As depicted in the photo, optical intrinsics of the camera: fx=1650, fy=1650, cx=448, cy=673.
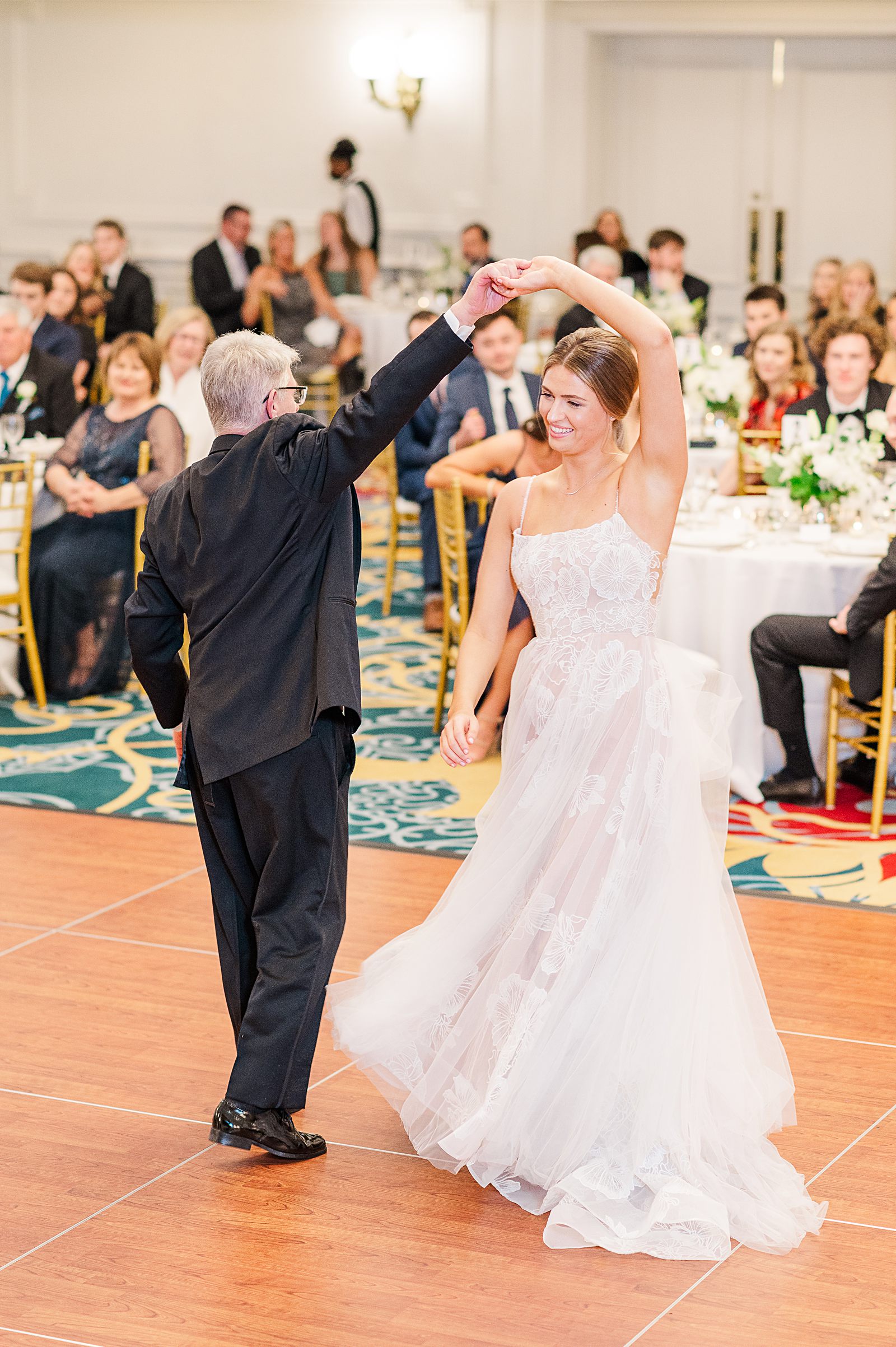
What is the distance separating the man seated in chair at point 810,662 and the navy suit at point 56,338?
548 cm

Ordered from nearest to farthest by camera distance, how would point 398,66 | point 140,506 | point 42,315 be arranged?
point 140,506
point 42,315
point 398,66

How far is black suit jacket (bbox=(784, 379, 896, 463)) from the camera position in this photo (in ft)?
21.5

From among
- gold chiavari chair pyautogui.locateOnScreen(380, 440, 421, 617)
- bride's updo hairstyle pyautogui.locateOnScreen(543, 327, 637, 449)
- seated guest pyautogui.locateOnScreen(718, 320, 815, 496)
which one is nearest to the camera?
bride's updo hairstyle pyautogui.locateOnScreen(543, 327, 637, 449)

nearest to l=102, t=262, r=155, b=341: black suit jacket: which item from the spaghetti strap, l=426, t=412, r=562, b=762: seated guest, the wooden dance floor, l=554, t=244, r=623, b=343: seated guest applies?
l=554, t=244, r=623, b=343: seated guest

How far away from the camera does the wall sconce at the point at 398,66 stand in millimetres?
12625

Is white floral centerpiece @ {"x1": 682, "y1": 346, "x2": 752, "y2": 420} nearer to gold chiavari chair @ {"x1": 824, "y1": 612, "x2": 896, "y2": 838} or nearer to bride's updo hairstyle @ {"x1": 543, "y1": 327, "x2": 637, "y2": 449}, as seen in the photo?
gold chiavari chair @ {"x1": 824, "y1": 612, "x2": 896, "y2": 838}

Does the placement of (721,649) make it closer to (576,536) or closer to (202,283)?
(576,536)

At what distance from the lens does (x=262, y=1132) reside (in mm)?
2922

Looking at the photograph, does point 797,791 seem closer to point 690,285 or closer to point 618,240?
point 690,285

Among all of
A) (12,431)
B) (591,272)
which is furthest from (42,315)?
(591,272)

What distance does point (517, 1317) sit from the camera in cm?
247

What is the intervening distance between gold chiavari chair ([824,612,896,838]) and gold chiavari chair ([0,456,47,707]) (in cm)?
303

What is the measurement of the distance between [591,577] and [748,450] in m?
4.23

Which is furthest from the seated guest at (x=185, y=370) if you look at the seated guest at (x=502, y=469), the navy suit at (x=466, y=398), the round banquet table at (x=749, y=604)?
the round banquet table at (x=749, y=604)
